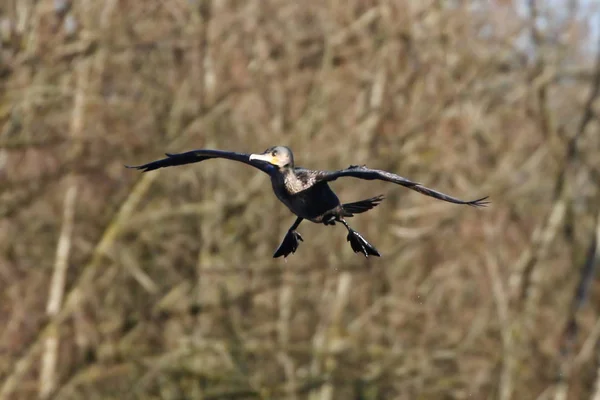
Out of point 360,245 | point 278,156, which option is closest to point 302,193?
point 278,156

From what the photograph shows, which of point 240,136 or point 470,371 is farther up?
point 240,136

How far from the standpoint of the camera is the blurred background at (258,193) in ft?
58.1

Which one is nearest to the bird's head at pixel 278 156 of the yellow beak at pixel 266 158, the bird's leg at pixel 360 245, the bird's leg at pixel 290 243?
the yellow beak at pixel 266 158

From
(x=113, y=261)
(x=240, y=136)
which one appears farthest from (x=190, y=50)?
(x=113, y=261)

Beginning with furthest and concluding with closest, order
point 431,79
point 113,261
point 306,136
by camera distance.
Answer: point 431,79, point 306,136, point 113,261

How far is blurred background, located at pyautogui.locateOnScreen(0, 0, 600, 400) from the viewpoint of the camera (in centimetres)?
1770

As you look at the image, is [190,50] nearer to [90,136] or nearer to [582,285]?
[90,136]

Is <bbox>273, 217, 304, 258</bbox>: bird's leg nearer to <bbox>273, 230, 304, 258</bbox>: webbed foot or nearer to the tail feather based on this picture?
<bbox>273, 230, 304, 258</bbox>: webbed foot

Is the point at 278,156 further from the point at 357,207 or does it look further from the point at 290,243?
the point at 290,243

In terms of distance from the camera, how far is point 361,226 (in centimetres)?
2394

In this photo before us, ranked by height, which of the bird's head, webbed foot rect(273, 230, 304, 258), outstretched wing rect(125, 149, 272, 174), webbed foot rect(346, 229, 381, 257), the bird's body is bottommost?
webbed foot rect(346, 229, 381, 257)

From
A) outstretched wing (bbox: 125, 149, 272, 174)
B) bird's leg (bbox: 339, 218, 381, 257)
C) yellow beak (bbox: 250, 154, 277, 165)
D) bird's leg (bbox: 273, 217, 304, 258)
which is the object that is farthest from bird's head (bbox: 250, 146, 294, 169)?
bird's leg (bbox: 273, 217, 304, 258)

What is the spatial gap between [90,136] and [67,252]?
7.48 feet

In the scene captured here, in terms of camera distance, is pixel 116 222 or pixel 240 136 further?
pixel 240 136
